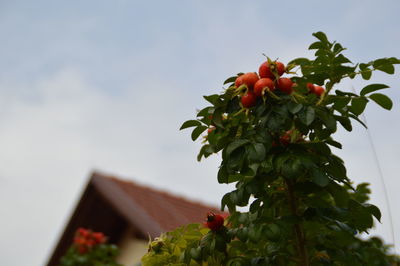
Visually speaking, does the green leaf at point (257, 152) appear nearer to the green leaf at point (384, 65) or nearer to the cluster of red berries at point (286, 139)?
the cluster of red berries at point (286, 139)

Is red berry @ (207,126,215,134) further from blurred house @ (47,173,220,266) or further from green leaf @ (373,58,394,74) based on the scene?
blurred house @ (47,173,220,266)

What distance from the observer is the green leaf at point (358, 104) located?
1541mm

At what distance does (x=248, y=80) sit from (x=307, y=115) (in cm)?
23

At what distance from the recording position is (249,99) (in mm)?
1499

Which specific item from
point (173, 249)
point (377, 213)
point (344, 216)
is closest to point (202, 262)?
point (173, 249)

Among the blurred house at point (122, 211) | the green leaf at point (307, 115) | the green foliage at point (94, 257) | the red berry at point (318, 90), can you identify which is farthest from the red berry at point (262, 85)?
the blurred house at point (122, 211)

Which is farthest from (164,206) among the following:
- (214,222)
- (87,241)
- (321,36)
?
(321,36)

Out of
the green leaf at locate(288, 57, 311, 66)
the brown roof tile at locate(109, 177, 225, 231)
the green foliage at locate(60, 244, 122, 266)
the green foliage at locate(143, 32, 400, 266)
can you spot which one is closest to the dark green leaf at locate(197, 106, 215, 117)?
the green foliage at locate(143, 32, 400, 266)

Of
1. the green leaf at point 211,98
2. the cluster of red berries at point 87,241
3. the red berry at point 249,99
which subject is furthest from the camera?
the cluster of red berries at point 87,241

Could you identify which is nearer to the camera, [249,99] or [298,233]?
[249,99]

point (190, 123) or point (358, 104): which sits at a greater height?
point (358, 104)

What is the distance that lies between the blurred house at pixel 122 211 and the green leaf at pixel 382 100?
14.0 feet

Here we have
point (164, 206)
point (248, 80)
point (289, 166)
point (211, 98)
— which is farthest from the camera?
point (164, 206)

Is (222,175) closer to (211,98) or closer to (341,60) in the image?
(211,98)
